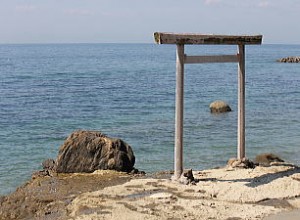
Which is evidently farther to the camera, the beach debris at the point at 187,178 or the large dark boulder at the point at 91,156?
the large dark boulder at the point at 91,156

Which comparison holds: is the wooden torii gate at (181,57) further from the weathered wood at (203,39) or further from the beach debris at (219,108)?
the beach debris at (219,108)

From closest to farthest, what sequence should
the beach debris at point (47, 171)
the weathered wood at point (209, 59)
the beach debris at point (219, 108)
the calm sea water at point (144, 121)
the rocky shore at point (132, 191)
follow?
the rocky shore at point (132, 191)
the weathered wood at point (209, 59)
the beach debris at point (47, 171)
the calm sea water at point (144, 121)
the beach debris at point (219, 108)

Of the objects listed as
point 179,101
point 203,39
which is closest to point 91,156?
point 179,101

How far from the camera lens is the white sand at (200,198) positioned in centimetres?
962

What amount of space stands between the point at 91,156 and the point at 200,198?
4.19 metres

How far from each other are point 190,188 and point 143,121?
15497mm

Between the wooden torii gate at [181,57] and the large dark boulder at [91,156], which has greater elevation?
the wooden torii gate at [181,57]

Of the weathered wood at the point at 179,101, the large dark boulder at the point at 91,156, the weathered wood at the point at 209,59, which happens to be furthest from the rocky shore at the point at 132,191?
the weathered wood at the point at 209,59

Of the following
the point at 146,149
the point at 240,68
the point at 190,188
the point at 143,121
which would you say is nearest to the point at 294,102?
the point at 143,121

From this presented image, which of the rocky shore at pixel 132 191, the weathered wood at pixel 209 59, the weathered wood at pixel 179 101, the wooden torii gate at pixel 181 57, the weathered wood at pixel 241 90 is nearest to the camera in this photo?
the rocky shore at pixel 132 191

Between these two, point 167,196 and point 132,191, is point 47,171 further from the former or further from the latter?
point 167,196

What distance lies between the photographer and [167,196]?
34.7 ft

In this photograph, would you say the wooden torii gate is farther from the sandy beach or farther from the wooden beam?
the sandy beach

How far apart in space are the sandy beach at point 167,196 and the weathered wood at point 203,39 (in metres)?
3.21
